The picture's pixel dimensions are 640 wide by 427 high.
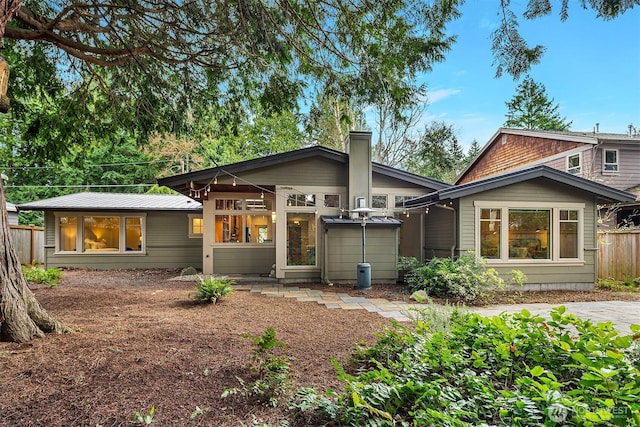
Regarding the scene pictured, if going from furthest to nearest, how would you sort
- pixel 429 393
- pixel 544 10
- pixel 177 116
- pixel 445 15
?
pixel 177 116
pixel 445 15
pixel 544 10
pixel 429 393

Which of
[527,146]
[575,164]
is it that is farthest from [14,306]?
[527,146]

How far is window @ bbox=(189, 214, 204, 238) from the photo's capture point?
38.9 ft

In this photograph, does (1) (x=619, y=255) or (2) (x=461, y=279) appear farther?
(1) (x=619, y=255)

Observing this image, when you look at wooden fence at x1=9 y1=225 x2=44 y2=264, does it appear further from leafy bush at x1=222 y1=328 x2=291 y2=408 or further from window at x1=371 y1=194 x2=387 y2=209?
leafy bush at x1=222 y1=328 x2=291 y2=408

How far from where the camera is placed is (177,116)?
6.07 m

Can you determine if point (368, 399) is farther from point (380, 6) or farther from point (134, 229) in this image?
point (134, 229)

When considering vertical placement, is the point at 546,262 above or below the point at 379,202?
below

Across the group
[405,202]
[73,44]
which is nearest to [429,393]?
[73,44]

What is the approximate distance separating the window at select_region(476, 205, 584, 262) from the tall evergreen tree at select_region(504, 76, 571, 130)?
760 inches

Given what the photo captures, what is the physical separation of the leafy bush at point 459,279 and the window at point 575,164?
8314 mm

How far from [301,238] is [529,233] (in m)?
5.84

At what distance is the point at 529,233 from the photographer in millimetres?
8102

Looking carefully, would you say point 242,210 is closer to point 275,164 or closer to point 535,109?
point 275,164

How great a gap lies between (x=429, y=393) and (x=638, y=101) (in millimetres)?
9286
